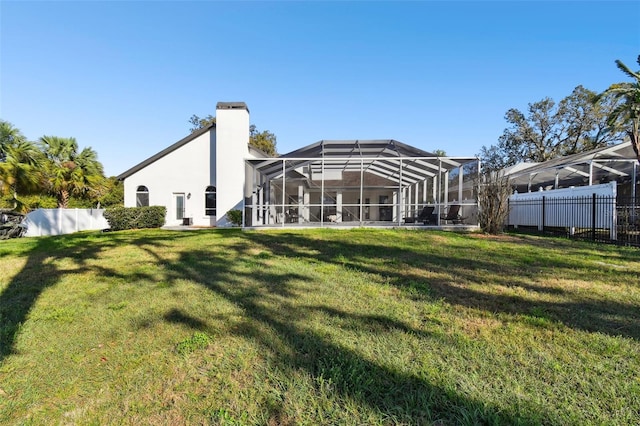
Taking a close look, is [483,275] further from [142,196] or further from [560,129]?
[560,129]

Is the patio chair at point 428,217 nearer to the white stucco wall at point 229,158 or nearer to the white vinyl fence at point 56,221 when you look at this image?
the white stucco wall at point 229,158

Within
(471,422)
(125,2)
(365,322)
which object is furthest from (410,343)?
(125,2)

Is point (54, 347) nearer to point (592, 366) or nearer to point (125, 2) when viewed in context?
point (592, 366)

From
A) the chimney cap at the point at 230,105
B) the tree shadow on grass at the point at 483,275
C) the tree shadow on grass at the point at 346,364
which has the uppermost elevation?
the chimney cap at the point at 230,105

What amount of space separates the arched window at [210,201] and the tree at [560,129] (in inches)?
1075

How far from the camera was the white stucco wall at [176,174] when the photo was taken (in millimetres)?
20906

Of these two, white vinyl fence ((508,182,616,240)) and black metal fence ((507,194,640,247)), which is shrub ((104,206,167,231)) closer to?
white vinyl fence ((508,182,616,240))

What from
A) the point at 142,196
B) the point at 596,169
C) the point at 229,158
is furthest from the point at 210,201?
the point at 596,169

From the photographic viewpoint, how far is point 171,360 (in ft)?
8.88

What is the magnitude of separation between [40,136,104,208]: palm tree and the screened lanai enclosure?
475 inches

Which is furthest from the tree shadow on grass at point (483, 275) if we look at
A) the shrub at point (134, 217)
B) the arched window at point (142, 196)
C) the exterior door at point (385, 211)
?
the arched window at point (142, 196)

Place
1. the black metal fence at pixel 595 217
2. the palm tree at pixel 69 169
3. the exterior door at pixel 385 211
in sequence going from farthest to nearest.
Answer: the exterior door at pixel 385 211
the palm tree at pixel 69 169
the black metal fence at pixel 595 217

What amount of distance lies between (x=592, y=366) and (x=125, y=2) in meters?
14.8

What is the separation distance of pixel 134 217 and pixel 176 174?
14.9 feet
